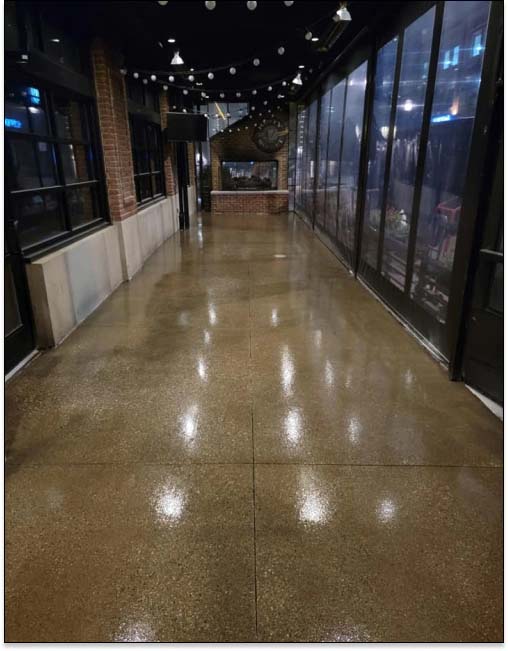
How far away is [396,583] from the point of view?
5.27 ft

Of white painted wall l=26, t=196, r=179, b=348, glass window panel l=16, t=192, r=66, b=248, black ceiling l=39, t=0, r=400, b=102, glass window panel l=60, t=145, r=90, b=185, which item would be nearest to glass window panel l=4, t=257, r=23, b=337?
white painted wall l=26, t=196, r=179, b=348

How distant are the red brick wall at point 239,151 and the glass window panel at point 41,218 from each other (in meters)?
9.69

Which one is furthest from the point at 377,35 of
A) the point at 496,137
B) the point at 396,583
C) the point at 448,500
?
the point at 396,583

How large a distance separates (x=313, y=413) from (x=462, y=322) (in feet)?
4.27

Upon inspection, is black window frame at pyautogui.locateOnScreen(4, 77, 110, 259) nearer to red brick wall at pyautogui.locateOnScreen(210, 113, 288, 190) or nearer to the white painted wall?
the white painted wall

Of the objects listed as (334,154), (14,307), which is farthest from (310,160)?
(14,307)

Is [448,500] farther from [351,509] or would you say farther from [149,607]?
[149,607]

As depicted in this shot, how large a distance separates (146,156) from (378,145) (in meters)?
4.46

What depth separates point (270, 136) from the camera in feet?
42.4

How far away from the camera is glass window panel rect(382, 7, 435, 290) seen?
3.63 metres

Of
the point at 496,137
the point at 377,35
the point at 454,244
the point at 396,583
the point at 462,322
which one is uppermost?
the point at 377,35

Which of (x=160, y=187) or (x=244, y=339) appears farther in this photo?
(x=160, y=187)

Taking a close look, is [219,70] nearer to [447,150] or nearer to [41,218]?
[41,218]

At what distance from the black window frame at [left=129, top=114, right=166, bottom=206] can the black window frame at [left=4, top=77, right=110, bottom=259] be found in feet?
6.10
